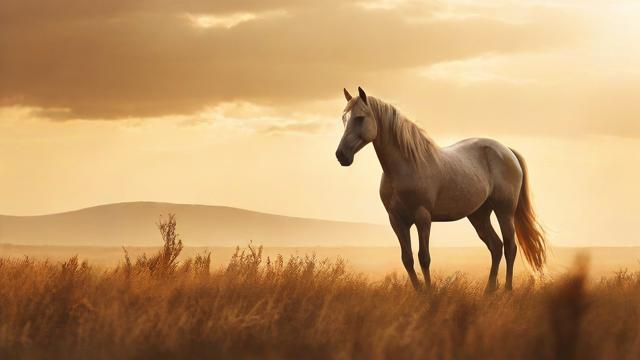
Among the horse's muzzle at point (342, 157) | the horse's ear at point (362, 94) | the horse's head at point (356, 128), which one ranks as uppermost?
the horse's ear at point (362, 94)

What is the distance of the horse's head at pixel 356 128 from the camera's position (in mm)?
10445

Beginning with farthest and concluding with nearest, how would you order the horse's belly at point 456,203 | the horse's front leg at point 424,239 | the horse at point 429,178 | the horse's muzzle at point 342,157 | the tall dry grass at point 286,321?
the horse's belly at point 456,203 → the horse's front leg at point 424,239 → the horse at point 429,178 → the horse's muzzle at point 342,157 → the tall dry grass at point 286,321

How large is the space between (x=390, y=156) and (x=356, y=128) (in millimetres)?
744

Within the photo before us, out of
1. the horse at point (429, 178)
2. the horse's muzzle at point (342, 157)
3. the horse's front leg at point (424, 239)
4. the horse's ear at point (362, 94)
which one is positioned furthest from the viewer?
the horse's front leg at point (424, 239)

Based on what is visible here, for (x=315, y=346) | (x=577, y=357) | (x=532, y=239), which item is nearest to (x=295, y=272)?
(x=315, y=346)

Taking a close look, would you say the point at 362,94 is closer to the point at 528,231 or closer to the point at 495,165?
the point at 495,165

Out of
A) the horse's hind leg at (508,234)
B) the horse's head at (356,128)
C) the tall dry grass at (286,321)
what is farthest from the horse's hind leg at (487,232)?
the tall dry grass at (286,321)

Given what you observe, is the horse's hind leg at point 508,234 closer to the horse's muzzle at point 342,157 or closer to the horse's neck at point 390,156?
the horse's neck at point 390,156

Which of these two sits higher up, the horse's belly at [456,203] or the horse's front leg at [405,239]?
the horse's belly at [456,203]

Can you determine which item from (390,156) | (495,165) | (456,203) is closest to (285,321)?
(390,156)

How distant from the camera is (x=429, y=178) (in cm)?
1127

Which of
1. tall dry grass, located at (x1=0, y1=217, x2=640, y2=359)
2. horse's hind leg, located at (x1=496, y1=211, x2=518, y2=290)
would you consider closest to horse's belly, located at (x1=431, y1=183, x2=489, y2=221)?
horse's hind leg, located at (x1=496, y1=211, x2=518, y2=290)

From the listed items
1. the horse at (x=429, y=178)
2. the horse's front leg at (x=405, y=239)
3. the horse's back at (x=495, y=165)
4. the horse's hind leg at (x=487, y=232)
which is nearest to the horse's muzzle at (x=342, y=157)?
the horse at (x=429, y=178)

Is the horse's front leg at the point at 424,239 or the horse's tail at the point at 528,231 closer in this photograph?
the horse's front leg at the point at 424,239
